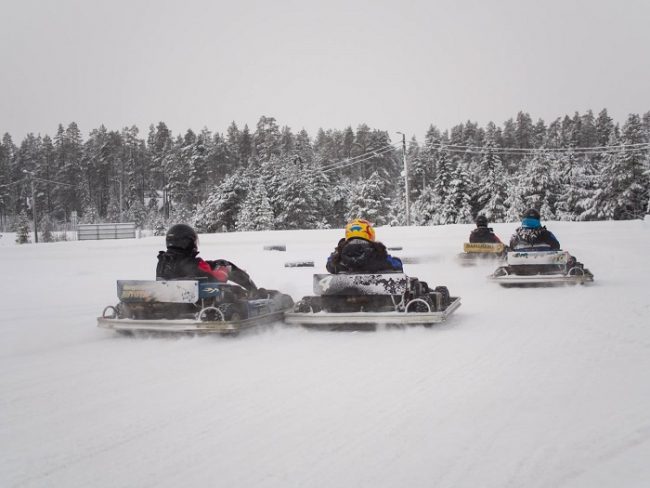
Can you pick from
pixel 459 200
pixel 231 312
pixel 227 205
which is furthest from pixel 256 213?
pixel 231 312

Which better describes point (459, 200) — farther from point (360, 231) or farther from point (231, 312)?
point (231, 312)

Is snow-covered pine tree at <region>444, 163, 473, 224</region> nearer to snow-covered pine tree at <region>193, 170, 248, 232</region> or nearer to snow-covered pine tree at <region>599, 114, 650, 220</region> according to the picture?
snow-covered pine tree at <region>599, 114, 650, 220</region>

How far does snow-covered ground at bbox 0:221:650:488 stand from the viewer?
336 centimetres

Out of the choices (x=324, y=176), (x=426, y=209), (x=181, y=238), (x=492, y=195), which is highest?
(x=324, y=176)

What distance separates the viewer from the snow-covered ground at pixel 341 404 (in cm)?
336

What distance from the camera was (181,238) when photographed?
7637 millimetres

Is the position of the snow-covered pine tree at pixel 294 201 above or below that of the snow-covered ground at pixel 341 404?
above

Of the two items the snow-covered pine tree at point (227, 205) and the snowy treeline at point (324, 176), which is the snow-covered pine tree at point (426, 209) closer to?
the snowy treeline at point (324, 176)

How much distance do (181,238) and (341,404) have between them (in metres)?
3.94

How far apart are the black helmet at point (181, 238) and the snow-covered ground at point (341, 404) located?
1.23 meters

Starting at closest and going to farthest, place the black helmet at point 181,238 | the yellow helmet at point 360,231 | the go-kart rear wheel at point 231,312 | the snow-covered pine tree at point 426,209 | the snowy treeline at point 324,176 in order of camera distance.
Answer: the go-kart rear wheel at point 231,312 → the black helmet at point 181,238 → the yellow helmet at point 360,231 → the snowy treeline at point 324,176 → the snow-covered pine tree at point 426,209

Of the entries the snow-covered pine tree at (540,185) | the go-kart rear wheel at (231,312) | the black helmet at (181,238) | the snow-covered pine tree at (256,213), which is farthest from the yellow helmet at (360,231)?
the snow-covered pine tree at (540,185)

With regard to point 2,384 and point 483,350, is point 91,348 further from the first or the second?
point 483,350

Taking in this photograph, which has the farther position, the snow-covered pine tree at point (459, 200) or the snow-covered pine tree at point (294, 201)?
the snow-covered pine tree at point (459, 200)
